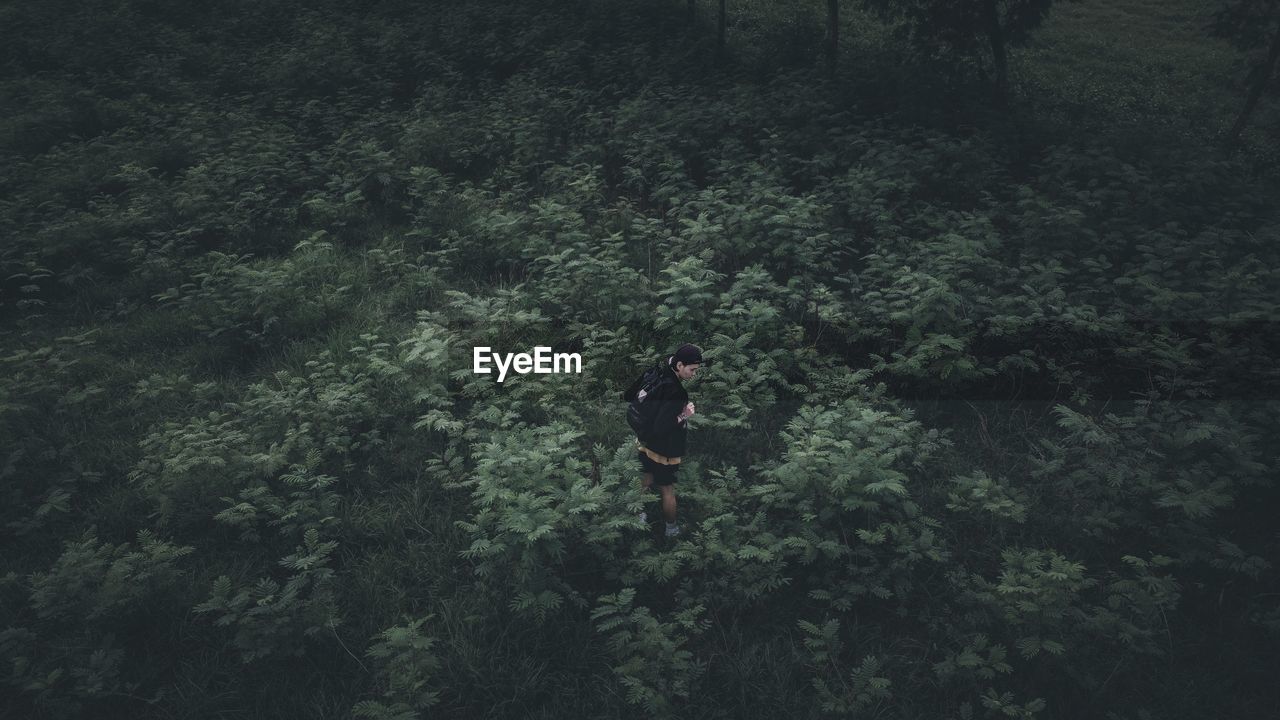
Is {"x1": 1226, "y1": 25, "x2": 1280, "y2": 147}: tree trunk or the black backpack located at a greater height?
{"x1": 1226, "y1": 25, "x2": 1280, "y2": 147}: tree trunk

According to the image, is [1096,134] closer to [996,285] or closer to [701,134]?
[996,285]

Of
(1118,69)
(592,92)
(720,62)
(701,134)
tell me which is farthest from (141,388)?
(1118,69)

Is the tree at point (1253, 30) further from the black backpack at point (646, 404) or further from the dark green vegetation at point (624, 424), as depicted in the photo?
the black backpack at point (646, 404)

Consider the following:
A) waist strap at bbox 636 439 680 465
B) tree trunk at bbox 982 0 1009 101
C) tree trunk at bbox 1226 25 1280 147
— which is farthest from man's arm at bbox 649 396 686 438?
tree trunk at bbox 1226 25 1280 147

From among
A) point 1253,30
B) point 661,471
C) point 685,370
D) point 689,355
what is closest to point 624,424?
point 661,471

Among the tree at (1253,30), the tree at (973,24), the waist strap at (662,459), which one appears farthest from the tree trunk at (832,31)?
the waist strap at (662,459)

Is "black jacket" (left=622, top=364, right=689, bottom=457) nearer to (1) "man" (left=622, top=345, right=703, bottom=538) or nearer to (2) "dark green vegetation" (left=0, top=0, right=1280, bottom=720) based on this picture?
(1) "man" (left=622, top=345, right=703, bottom=538)
